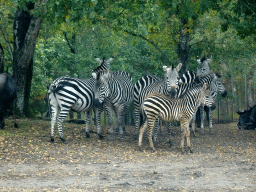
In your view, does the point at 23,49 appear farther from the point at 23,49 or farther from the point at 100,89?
the point at 100,89

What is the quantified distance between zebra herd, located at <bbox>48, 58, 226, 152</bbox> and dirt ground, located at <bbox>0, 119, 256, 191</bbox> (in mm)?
798

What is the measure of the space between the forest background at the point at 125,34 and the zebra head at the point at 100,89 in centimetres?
212

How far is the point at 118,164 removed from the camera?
401 inches

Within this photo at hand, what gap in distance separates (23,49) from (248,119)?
11814 millimetres

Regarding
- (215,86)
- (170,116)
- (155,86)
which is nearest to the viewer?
(170,116)

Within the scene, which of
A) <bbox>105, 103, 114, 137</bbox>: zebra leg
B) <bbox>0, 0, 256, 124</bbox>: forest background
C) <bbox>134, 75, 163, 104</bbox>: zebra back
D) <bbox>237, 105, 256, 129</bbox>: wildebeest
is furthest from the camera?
<bbox>237, 105, 256, 129</bbox>: wildebeest

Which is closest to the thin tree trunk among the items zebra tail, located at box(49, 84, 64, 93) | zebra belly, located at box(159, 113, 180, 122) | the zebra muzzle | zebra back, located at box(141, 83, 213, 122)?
zebra tail, located at box(49, 84, 64, 93)

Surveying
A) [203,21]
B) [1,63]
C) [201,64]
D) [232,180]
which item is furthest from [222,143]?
[1,63]

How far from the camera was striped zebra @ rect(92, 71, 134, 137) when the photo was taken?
13438 millimetres

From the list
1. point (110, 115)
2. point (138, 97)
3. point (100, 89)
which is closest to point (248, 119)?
point (138, 97)

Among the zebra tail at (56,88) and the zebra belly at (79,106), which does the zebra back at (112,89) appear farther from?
the zebra tail at (56,88)

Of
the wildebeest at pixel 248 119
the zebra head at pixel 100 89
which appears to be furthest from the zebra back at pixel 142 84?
the wildebeest at pixel 248 119

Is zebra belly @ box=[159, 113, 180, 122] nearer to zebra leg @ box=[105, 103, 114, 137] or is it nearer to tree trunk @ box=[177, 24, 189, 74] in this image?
zebra leg @ box=[105, 103, 114, 137]

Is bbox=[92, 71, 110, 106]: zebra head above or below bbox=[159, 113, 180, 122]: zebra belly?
above
